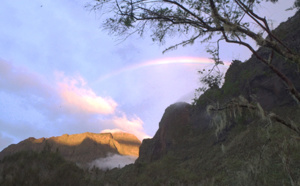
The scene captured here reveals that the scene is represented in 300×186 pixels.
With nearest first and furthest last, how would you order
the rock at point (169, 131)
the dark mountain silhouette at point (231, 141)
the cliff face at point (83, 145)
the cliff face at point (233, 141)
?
the dark mountain silhouette at point (231, 141), the cliff face at point (233, 141), the rock at point (169, 131), the cliff face at point (83, 145)

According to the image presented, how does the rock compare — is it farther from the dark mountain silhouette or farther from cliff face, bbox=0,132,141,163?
cliff face, bbox=0,132,141,163

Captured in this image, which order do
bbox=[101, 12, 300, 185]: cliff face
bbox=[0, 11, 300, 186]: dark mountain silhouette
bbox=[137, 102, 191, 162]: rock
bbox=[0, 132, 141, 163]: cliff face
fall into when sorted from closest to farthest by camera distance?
bbox=[0, 11, 300, 186]: dark mountain silhouette
bbox=[101, 12, 300, 185]: cliff face
bbox=[137, 102, 191, 162]: rock
bbox=[0, 132, 141, 163]: cliff face

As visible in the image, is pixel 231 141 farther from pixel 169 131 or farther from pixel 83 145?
pixel 83 145

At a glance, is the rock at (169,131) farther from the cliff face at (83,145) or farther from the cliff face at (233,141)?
the cliff face at (83,145)

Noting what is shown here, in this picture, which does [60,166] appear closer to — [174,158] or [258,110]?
[258,110]

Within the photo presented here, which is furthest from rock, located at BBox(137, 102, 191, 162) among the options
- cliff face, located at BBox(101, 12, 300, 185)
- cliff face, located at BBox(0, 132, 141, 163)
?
cliff face, located at BBox(0, 132, 141, 163)

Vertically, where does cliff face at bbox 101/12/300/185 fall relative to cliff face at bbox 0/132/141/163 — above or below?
below

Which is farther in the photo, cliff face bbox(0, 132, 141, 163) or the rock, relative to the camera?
cliff face bbox(0, 132, 141, 163)

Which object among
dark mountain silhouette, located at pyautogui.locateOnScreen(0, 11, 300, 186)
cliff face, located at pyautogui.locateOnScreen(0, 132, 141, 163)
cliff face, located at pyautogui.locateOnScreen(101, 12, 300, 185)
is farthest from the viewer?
cliff face, located at pyautogui.locateOnScreen(0, 132, 141, 163)

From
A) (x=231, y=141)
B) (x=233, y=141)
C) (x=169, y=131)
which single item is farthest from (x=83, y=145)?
(x=233, y=141)

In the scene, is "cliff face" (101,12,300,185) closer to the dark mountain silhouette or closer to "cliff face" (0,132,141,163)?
the dark mountain silhouette

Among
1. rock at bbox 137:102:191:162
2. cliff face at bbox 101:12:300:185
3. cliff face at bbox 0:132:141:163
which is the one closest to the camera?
cliff face at bbox 101:12:300:185

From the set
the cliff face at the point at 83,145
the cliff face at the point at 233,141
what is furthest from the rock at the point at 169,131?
the cliff face at the point at 83,145

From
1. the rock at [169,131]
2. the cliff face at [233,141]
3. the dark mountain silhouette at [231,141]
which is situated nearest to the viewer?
the dark mountain silhouette at [231,141]
